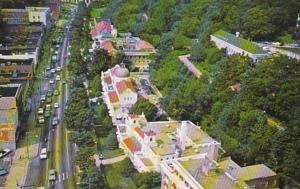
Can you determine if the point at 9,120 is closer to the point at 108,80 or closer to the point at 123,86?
the point at 123,86

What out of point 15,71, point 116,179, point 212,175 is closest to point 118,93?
point 116,179

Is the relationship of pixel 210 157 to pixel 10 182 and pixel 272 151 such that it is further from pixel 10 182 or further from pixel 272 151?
pixel 10 182

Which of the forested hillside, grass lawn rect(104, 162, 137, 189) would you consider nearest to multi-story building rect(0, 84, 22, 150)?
grass lawn rect(104, 162, 137, 189)

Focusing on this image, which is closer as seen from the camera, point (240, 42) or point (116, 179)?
point (116, 179)

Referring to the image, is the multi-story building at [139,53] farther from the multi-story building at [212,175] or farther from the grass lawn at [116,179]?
the multi-story building at [212,175]

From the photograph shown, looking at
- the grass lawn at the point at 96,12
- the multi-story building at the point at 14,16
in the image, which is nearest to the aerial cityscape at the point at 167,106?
the multi-story building at the point at 14,16

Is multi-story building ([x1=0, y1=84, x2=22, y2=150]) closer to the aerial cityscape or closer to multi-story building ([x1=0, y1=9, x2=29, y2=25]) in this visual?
the aerial cityscape
